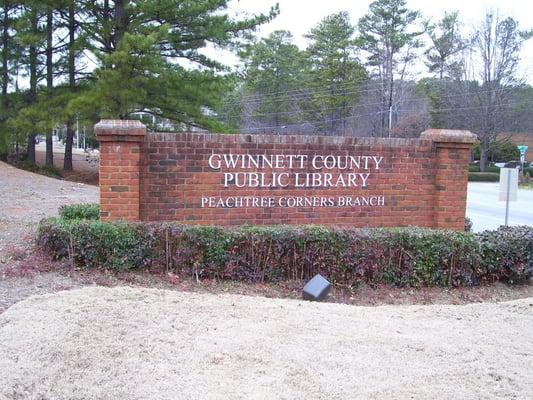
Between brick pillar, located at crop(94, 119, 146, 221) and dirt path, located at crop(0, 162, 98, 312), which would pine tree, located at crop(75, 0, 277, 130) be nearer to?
dirt path, located at crop(0, 162, 98, 312)

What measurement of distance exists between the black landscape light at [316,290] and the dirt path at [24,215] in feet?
6.78

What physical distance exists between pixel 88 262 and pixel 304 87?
5105 centimetres

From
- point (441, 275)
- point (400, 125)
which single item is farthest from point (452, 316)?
point (400, 125)

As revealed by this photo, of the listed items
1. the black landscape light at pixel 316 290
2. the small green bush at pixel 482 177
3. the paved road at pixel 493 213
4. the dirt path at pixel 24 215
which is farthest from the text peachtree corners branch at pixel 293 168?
the small green bush at pixel 482 177

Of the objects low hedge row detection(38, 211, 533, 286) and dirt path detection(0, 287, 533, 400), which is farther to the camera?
low hedge row detection(38, 211, 533, 286)

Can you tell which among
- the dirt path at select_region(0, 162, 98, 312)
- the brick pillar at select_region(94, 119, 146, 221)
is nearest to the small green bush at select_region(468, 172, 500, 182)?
the dirt path at select_region(0, 162, 98, 312)

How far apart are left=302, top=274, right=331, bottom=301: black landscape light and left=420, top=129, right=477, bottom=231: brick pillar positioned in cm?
310

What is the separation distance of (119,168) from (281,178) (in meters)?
2.01

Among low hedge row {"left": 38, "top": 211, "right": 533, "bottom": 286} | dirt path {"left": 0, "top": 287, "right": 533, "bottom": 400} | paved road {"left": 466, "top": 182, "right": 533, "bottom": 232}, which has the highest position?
low hedge row {"left": 38, "top": 211, "right": 533, "bottom": 286}

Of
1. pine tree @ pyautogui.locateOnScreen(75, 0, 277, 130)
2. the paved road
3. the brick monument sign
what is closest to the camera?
the brick monument sign

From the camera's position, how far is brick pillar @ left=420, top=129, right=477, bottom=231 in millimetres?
7715

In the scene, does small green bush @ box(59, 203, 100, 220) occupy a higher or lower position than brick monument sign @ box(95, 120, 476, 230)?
lower

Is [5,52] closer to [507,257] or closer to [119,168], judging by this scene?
[119,168]

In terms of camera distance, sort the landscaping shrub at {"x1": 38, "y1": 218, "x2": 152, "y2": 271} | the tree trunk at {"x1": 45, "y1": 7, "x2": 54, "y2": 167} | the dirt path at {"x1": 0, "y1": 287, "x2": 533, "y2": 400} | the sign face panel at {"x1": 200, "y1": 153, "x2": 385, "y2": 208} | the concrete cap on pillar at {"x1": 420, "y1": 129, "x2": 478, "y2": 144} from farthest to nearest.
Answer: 1. the tree trunk at {"x1": 45, "y1": 7, "x2": 54, "y2": 167}
2. the concrete cap on pillar at {"x1": 420, "y1": 129, "x2": 478, "y2": 144}
3. the sign face panel at {"x1": 200, "y1": 153, "x2": 385, "y2": 208}
4. the landscaping shrub at {"x1": 38, "y1": 218, "x2": 152, "y2": 271}
5. the dirt path at {"x1": 0, "y1": 287, "x2": 533, "y2": 400}
